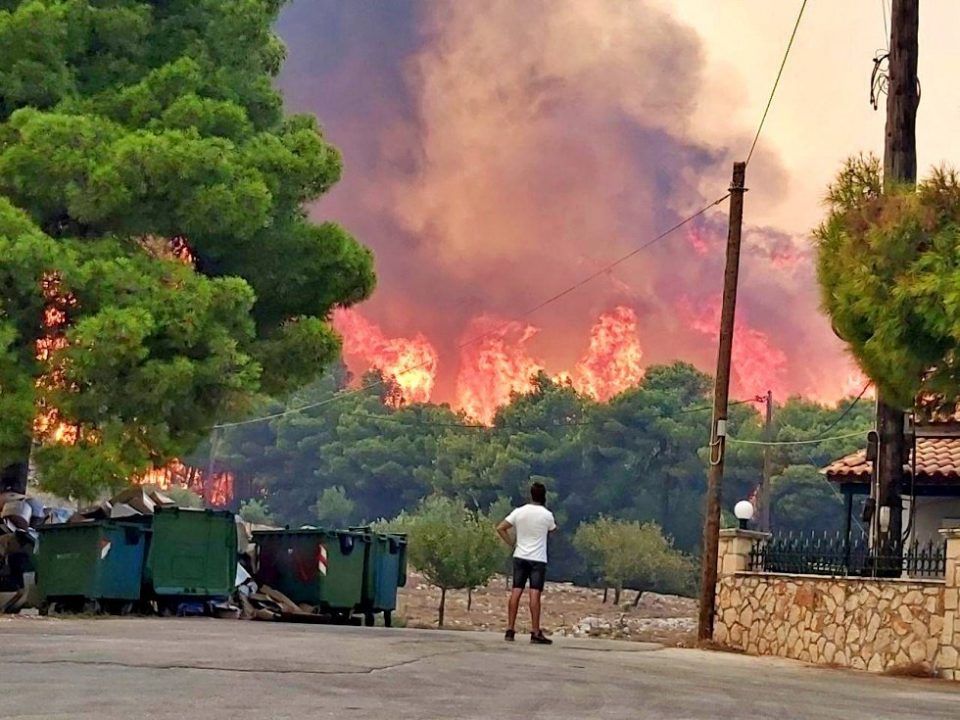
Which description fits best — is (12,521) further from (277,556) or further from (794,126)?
(794,126)

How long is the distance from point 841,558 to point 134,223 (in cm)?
1272

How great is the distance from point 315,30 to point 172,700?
6122 inches

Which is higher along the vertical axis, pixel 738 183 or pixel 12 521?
pixel 738 183

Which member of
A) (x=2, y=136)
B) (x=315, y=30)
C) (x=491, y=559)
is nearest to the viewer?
(x=2, y=136)

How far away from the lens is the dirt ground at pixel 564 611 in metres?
52.8

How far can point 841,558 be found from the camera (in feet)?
69.7

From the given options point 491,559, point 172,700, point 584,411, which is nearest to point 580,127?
point 584,411

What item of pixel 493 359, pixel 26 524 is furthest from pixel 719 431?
pixel 493 359

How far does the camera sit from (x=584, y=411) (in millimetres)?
99812

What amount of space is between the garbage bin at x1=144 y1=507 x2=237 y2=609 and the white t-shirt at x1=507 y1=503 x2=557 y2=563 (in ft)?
22.4

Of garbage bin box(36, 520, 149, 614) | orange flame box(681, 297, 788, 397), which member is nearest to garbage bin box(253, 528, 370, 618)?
garbage bin box(36, 520, 149, 614)

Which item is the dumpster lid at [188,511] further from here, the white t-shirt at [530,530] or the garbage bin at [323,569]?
the white t-shirt at [530,530]

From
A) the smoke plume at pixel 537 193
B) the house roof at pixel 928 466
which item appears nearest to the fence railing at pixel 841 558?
the house roof at pixel 928 466

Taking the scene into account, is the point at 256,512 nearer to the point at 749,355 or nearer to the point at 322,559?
the point at 749,355
